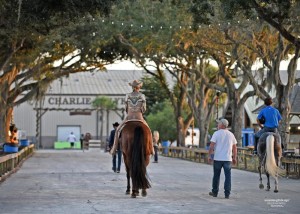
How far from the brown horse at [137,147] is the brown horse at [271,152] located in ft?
9.54

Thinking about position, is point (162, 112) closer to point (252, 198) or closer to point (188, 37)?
point (188, 37)

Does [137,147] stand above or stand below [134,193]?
above

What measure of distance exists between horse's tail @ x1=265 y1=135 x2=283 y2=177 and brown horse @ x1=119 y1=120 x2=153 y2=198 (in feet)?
9.48

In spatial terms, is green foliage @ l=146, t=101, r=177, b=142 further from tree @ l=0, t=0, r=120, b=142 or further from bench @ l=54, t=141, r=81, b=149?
tree @ l=0, t=0, r=120, b=142

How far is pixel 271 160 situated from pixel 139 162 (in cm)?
326

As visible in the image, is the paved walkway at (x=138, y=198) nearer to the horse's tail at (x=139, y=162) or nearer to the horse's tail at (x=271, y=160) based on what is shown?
the horse's tail at (x=139, y=162)

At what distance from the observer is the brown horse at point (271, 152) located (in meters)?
17.4

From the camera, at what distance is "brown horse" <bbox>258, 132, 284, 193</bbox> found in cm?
1739

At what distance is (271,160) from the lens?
57.2 ft

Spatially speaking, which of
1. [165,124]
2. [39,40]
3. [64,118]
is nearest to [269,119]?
[39,40]

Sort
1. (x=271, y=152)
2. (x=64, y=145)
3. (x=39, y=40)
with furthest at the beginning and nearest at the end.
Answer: (x=64, y=145), (x=39, y=40), (x=271, y=152)

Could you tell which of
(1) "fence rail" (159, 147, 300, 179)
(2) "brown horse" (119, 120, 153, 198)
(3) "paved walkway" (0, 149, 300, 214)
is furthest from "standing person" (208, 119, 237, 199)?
(1) "fence rail" (159, 147, 300, 179)

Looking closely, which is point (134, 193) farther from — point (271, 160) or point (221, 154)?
point (271, 160)

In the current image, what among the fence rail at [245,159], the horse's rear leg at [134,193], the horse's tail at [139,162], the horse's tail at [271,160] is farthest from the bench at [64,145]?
the horse's rear leg at [134,193]
